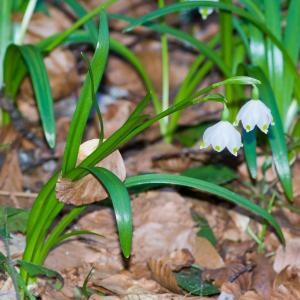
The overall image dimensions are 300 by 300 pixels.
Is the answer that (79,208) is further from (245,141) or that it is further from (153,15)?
(153,15)

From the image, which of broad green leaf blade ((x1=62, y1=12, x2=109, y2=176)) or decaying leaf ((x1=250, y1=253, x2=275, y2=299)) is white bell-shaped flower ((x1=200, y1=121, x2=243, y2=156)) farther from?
decaying leaf ((x1=250, y1=253, x2=275, y2=299))

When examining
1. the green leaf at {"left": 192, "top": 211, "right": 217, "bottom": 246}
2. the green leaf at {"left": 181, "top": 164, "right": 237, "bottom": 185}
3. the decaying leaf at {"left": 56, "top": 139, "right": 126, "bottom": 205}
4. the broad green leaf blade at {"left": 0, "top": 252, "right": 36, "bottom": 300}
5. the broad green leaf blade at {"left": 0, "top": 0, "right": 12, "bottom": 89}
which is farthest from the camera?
the broad green leaf blade at {"left": 0, "top": 0, "right": 12, "bottom": 89}

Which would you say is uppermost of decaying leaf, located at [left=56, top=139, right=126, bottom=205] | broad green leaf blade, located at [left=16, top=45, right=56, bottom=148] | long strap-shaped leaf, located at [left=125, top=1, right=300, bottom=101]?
long strap-shaped leaf, located at [left=125, top=1, right=300, bottom=101]

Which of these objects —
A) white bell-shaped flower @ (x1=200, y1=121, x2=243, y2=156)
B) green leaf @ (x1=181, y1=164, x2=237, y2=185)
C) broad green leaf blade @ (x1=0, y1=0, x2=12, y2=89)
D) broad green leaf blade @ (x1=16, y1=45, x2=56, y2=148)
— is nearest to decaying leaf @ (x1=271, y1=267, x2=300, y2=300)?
green leaf @ (x1=181, y1=164, x2=237, y2=185)

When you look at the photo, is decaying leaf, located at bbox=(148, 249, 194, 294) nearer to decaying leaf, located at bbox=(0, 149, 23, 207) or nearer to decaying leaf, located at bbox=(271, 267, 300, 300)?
decaying leaf, located at bbox=(271, 267, 300, 300)

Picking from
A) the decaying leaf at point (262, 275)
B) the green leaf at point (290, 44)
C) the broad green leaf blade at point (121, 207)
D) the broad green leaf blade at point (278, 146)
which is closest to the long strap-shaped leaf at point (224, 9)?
the green leaf at point (290, 44)

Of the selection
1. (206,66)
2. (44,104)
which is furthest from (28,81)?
(206,66)

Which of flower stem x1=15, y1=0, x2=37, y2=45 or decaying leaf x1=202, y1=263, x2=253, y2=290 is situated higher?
flower stem x1=15, y1=0, x2=37, y2=45

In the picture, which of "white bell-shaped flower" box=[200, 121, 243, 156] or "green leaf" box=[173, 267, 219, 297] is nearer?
"white bell-shaped flower" box=[200, 121, 243, 156]

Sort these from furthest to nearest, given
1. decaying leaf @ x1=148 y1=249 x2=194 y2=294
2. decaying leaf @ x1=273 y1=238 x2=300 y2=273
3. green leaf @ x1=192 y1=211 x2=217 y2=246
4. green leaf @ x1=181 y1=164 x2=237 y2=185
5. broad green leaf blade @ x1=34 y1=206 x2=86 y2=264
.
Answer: green leaf @ x1=181 y1=164 x2=237 y2=185 → green leaf @ x1=192 y1=211 x2=217 y2=246 → decaying leaf @ x1=273 y1=238 x2=300 y2=273 → decaying leaf @ x1=148 y1=249 x2=194 y2=294 → broad green leaf blade @ x1=34 y1=206 x2=86 y2=264
